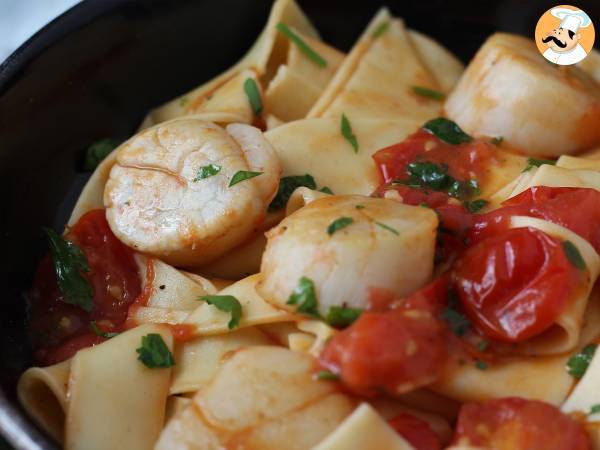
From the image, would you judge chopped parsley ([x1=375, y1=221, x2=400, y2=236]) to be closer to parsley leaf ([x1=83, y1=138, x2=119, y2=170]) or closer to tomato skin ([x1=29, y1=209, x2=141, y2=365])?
tomato skin ([x1=29, y1=209, x2=141, y2=365])

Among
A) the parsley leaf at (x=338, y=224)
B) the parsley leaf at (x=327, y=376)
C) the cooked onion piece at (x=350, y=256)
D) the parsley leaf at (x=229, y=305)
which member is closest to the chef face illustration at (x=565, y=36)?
the cooked onion piece at (x=350, y=256)

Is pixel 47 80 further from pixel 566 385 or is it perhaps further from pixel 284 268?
pixel 566 385

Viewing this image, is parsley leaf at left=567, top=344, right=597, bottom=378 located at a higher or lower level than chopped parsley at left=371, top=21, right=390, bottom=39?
lower

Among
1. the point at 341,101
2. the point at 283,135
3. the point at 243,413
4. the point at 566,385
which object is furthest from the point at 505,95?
the point at 243,413

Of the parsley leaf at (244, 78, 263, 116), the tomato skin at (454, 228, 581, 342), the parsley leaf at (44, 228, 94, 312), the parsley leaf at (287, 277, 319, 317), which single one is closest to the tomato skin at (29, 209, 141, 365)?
the parsley leaf at (44, 228, 94, 312)

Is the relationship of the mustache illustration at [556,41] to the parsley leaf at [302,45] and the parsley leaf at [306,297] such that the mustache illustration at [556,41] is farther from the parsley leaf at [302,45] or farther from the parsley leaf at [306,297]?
the parsley leaf at [306,297]
